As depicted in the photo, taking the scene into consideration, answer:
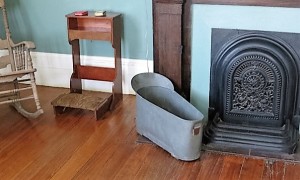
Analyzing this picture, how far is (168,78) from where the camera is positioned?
2.99 metres

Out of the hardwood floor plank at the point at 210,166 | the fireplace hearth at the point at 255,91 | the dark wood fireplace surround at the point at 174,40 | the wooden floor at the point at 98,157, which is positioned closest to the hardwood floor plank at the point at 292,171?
the wooden floor at the point at 98,157

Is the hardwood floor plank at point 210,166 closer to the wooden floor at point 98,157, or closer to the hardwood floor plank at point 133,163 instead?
the wooden floor at point 98,157

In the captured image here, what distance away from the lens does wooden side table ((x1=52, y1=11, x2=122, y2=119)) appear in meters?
3.23

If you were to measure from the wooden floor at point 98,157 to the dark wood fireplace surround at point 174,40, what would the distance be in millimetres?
481

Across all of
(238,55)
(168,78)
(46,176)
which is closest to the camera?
(46,176)

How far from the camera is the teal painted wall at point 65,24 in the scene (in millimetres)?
3386

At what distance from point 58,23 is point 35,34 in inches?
10.2

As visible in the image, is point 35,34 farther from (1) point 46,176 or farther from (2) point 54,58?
(1) point 46,176

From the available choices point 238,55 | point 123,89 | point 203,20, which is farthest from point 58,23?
point 238,55

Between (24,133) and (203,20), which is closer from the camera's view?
(203,20)

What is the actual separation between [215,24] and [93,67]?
121cm

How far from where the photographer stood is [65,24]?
11.8 feet

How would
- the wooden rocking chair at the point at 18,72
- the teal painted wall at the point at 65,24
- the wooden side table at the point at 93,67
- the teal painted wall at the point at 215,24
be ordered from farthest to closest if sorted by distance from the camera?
1. the teal painted wall at the point at 65,24
2. the wooden side table at the point at 93,67
3. the wooden rocking chair at the point at 18,72
4. the teal painted wall at the point at 215,24

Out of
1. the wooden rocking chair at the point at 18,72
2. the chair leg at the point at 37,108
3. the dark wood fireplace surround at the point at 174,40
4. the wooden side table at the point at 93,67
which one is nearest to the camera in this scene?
the dark wood fireplace surround at the point at 174,40
